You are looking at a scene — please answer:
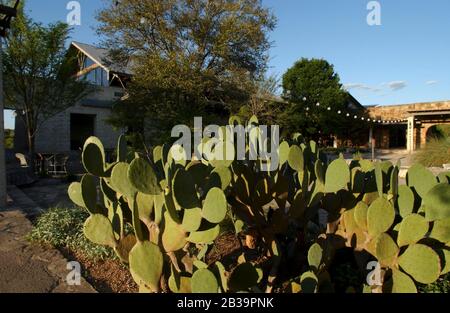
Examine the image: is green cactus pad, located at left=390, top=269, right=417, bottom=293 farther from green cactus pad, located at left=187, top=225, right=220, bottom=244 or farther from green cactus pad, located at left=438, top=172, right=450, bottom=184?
green cactus pad, located at left=187, top=225, right=220, bottom=244

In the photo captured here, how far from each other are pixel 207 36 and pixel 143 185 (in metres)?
12.8

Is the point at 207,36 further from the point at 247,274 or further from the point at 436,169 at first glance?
the point at 247,274

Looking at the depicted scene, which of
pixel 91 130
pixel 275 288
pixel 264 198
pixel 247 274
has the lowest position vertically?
pixel 275 288

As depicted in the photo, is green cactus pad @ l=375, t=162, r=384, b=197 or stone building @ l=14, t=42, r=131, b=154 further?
stone building @ l=14, t=42, r=131, b=154

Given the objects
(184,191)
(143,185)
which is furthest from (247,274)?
(143,185)

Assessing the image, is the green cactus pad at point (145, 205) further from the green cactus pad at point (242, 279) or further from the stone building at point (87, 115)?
the stone building at point (87, 115)

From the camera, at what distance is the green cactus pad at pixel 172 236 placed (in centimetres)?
241

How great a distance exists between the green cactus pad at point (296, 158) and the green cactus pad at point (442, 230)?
97 centimetres

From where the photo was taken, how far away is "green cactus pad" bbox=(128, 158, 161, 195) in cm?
227

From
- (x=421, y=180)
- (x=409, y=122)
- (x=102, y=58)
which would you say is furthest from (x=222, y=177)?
(x=409, y=122)

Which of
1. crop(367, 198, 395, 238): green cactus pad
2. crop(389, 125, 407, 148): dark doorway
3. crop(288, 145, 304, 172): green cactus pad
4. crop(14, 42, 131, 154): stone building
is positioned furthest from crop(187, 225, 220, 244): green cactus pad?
crop(389, 125, 407, 148): dark doorway

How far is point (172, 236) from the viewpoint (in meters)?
2.43

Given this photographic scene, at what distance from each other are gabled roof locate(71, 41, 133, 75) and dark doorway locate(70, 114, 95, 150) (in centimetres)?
323
